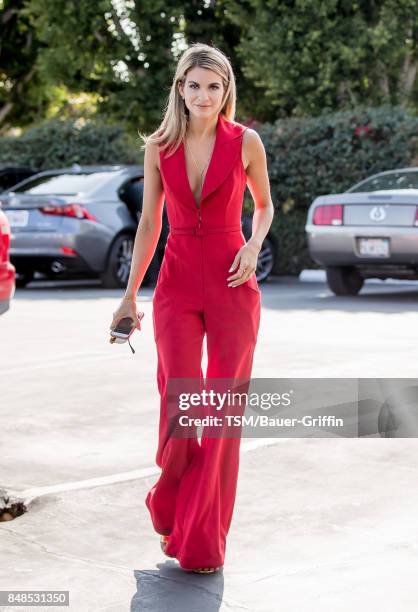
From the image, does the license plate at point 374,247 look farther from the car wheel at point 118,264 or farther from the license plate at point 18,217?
the license plate at point 18,217

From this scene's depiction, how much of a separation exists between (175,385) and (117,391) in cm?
354

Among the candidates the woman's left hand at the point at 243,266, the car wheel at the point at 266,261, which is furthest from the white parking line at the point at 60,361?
the car wheel at the point at 266,261

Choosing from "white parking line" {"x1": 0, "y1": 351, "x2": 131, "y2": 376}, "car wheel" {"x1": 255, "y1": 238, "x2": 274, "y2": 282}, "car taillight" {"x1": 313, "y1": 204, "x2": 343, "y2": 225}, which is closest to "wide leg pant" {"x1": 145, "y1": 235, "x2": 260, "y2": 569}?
"white parking line" {"x1": 0, "y1": 351, "x2": 131, "y2": 376}

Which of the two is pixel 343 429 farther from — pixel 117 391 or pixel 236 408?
pixel 236 408

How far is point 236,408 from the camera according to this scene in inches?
164

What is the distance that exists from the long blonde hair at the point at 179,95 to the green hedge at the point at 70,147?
1665cm

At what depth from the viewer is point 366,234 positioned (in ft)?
43.8

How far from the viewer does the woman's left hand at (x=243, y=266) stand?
409 cm

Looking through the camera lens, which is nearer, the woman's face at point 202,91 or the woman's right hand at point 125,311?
the woman's face at point 202,91

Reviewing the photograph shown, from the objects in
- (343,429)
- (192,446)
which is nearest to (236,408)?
(192,446)

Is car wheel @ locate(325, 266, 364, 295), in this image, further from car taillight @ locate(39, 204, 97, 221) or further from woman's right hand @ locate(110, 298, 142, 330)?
woman's right hand @ locate(110, 298, 142, 330)

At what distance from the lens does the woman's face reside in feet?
13.7

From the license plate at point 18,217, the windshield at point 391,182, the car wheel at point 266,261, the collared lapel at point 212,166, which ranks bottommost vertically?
the car wheel at point 266,261

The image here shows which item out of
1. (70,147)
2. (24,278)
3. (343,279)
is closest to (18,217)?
(24,278)
